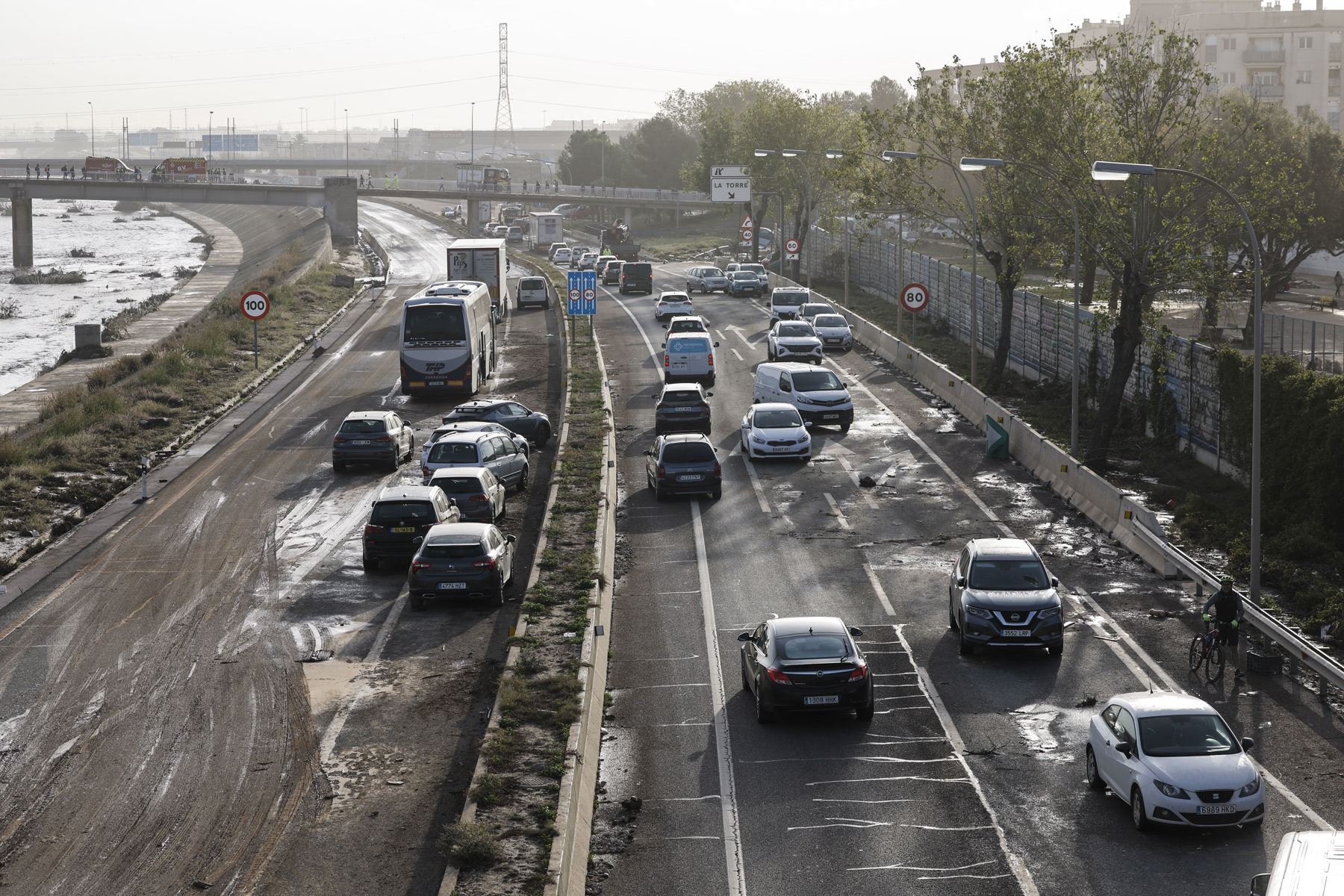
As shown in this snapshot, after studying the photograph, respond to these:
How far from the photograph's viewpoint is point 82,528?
106 feet

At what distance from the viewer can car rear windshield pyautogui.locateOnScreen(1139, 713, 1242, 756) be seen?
16562 millimetres

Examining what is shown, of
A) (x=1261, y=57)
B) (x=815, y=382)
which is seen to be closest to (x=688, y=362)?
(x=815, y=382)

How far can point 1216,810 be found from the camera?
52.2 ft

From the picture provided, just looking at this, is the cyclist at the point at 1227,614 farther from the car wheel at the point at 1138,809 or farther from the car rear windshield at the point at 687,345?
the car rear windshield at the point at 687,345

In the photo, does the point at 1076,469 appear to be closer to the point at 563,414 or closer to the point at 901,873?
the point at 563,414

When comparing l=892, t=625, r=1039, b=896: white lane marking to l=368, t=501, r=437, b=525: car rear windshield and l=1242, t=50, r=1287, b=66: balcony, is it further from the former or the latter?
l=1242, t=50, r=1287, b=66: balcony

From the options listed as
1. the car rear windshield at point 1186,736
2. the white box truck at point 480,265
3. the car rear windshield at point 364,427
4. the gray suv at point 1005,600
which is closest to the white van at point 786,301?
the white box truck at point 480,265

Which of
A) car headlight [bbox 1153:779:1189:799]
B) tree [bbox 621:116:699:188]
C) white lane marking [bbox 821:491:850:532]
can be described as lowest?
car headlight [bbox 1153:779:1189:799]

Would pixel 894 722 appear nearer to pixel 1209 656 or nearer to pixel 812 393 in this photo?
pixel 1209 656

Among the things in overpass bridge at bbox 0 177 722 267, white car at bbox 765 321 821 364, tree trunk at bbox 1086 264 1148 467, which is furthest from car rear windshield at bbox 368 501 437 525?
overpass bridge at bbox 0 177 722 267

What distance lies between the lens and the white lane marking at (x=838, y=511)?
106ft

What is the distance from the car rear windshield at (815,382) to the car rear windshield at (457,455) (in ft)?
42.8

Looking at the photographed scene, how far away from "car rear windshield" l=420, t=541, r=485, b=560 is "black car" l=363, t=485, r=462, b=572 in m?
2.23

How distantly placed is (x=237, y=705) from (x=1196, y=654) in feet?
47.4
